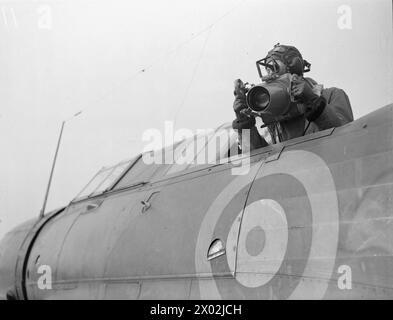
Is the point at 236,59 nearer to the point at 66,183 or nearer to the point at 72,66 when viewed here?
the point at 72,66

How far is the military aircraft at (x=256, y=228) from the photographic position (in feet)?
9.70

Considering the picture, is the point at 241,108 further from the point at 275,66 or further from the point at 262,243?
the point at 262,243

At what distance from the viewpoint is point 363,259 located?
9.36 feet

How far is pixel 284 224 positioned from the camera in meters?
3.40

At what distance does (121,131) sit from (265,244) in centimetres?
492

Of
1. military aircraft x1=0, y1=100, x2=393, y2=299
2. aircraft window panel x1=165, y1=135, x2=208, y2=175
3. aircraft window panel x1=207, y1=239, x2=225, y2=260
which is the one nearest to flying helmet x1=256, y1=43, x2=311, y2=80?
military aircraft x1=0, y1=100, x2=393, y2=299

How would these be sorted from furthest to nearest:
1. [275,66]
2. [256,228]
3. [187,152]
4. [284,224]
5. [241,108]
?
[187,152]
[275,66]
[241,108]
[256,228]
[284,224]

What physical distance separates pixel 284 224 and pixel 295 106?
40.4 inches

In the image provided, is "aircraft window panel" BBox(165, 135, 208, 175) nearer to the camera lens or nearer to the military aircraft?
the military aircraft

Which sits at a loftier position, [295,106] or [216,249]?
[295,106]

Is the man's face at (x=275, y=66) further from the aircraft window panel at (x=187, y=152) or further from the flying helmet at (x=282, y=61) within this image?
the aircraft window panel at (x=187, y=152)

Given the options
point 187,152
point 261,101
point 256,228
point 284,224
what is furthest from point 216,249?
point 187,152

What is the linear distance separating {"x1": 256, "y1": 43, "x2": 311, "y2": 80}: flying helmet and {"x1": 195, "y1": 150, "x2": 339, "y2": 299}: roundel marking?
92cm

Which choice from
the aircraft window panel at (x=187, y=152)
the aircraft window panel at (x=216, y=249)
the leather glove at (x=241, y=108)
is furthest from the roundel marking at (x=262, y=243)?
the aircraft window panel at (x=187, y=152)
